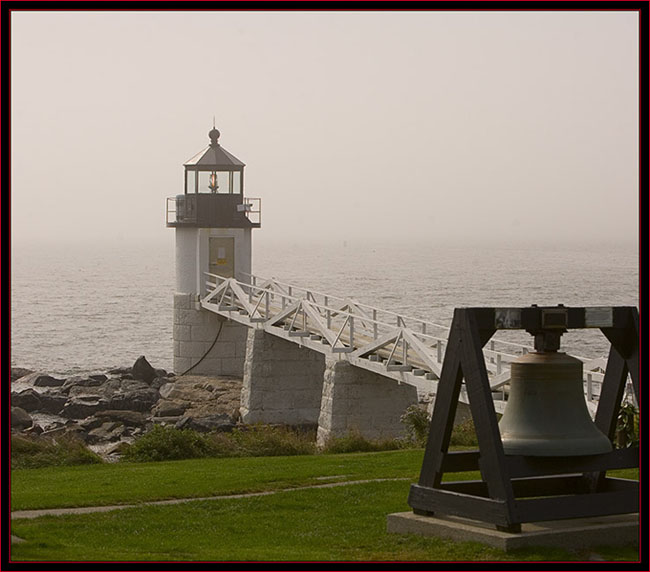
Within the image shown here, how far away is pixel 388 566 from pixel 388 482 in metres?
5.93

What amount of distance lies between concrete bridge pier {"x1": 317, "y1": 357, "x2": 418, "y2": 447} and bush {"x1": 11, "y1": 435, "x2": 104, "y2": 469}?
8.42 metres

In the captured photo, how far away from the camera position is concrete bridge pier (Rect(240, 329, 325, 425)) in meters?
32.7

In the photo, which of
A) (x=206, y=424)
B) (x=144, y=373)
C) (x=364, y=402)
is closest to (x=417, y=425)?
(x=364, y=402)

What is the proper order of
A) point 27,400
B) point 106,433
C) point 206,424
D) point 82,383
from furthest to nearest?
1. point 82,383
2. point 27,400
3. point 106,433
4. point 206,424

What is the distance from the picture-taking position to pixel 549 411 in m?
9.38

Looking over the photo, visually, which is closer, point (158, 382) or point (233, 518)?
point (233, 518)

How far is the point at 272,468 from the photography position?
15.5 m

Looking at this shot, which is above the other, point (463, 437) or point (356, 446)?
point (463, 437)

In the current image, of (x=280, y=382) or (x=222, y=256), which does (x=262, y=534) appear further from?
(x=222, y=256)

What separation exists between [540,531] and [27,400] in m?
28.2

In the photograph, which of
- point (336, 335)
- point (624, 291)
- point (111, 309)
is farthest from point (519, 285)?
point (336, 335)

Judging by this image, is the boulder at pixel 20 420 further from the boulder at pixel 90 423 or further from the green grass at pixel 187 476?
the green grass at pixel 187 476

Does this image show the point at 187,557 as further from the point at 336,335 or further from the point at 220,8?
the point at 336,335

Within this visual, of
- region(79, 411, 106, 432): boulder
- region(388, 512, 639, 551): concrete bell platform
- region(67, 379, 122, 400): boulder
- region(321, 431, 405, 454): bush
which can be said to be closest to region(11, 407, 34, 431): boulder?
region(79, 411, 106, 432): boulder
